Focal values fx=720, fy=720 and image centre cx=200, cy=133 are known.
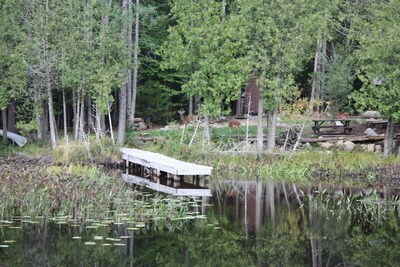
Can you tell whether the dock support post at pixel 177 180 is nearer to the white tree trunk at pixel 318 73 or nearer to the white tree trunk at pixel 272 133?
the white tree trunk at pixel 272 133

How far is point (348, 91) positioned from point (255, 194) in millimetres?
18639

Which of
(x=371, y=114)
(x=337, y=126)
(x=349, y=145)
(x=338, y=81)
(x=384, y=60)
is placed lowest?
(x=349, y=145)

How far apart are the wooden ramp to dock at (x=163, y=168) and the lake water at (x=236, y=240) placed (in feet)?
11.5

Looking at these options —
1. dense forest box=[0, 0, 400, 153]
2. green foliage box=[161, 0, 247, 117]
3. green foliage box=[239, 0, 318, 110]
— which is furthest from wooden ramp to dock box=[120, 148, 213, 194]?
green foliage box=[239, 0, 318, 110]

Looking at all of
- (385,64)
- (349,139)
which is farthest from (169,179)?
(349,139)

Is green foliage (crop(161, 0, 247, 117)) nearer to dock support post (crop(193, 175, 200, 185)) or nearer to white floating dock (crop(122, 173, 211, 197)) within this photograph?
dock support post (crop(193, 175, 200, 185))

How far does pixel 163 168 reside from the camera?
2178 cm

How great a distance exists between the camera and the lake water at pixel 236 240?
11508 millimetres

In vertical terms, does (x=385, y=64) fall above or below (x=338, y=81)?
above

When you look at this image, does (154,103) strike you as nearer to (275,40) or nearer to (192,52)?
(192,52)

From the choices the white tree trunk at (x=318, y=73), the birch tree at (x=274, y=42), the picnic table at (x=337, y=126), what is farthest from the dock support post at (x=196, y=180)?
the white tree trunk at (x=318, y=73)

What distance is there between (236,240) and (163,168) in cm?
890

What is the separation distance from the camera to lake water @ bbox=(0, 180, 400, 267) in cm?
1151

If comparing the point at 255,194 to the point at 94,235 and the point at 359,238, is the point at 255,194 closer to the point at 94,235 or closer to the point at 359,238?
the point at 359,238
